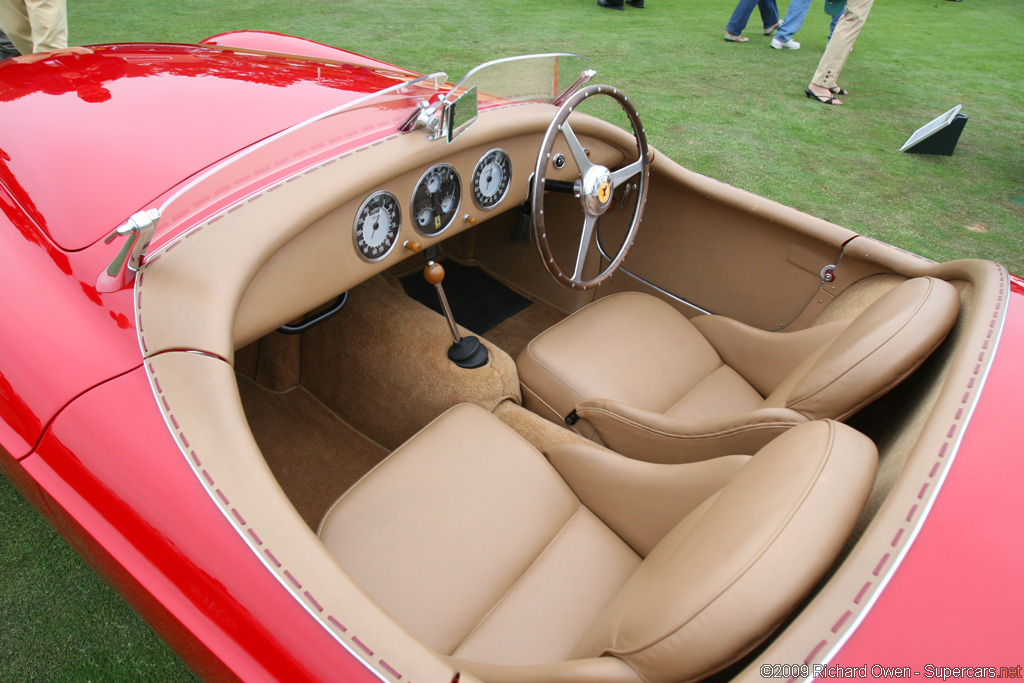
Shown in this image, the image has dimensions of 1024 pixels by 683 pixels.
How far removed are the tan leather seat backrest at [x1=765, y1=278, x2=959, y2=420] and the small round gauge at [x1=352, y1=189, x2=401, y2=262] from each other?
41.9 inches

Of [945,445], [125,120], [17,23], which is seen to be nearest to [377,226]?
[125,120]

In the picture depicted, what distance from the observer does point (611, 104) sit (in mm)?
1911

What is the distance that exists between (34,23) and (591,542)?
437 centimetres

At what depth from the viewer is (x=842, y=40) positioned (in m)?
5.15

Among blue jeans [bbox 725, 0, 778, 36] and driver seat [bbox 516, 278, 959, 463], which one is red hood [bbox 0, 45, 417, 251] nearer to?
driver seat [bbox 516, 278, 959, 463]

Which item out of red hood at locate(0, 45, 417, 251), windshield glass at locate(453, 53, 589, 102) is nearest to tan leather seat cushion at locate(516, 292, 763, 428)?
windshield glass at locate(453, 53, 589, 102)

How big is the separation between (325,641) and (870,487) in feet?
2.63

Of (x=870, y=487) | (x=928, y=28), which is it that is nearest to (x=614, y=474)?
(x=870, y=487)

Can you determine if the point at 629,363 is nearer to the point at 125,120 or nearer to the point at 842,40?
the point at 125,120

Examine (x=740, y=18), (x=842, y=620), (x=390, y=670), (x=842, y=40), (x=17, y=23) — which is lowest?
(x=390, y=670)

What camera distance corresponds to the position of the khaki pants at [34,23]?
353cm

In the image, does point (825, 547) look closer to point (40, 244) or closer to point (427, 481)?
point (427, 481)

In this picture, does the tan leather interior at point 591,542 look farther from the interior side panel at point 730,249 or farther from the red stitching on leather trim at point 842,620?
the interior side panel at point 730,249

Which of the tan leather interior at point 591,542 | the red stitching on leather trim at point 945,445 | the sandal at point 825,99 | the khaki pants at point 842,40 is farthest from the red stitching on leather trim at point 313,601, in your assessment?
the sandal at point 825,99
